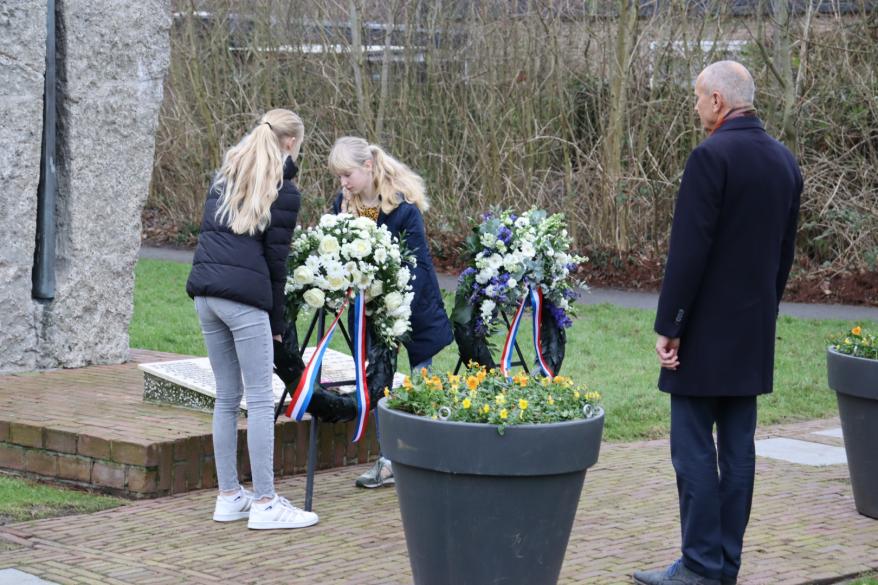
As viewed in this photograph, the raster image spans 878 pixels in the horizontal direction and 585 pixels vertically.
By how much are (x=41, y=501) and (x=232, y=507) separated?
1.05 meters

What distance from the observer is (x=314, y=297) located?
6.40 m

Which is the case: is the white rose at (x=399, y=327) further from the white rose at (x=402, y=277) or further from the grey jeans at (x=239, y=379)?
the grey jeans at (x=239, y=379)

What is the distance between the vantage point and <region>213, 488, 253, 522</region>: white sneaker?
6242 mm

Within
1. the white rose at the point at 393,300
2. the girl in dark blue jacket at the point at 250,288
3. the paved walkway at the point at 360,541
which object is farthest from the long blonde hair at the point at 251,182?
the paved walkway at the point at 360,541

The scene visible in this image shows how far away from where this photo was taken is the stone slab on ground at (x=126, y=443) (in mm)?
6617

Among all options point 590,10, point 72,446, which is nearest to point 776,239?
point 72,446

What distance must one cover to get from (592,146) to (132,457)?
11879 millimetres

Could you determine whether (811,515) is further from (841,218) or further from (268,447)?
(841,218)

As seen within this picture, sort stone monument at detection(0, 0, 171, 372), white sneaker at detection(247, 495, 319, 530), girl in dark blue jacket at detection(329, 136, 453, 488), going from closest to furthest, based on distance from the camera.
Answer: white sneaker at detection(247, 495, 319, 530) < girl in dark blue jacket at detection(329, 136, 453, 488) < stone monument at detection(0, 0, 171, 372)

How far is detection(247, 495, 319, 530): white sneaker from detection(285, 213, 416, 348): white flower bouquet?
104 cm

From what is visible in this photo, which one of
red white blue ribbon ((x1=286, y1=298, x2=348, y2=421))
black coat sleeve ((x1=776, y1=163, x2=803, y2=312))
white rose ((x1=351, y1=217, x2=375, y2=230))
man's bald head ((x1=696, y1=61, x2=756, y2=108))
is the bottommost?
red white blue ribbon ((x1=286, y1=298, x2=348, y2=421))

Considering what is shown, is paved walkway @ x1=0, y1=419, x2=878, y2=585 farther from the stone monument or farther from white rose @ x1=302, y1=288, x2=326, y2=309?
the stone monument

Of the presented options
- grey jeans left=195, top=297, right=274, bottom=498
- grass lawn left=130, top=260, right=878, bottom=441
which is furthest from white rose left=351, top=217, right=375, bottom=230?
grass lawn left=130, top=260, right=878, bottom=441

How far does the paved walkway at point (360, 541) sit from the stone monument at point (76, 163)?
2791mm
